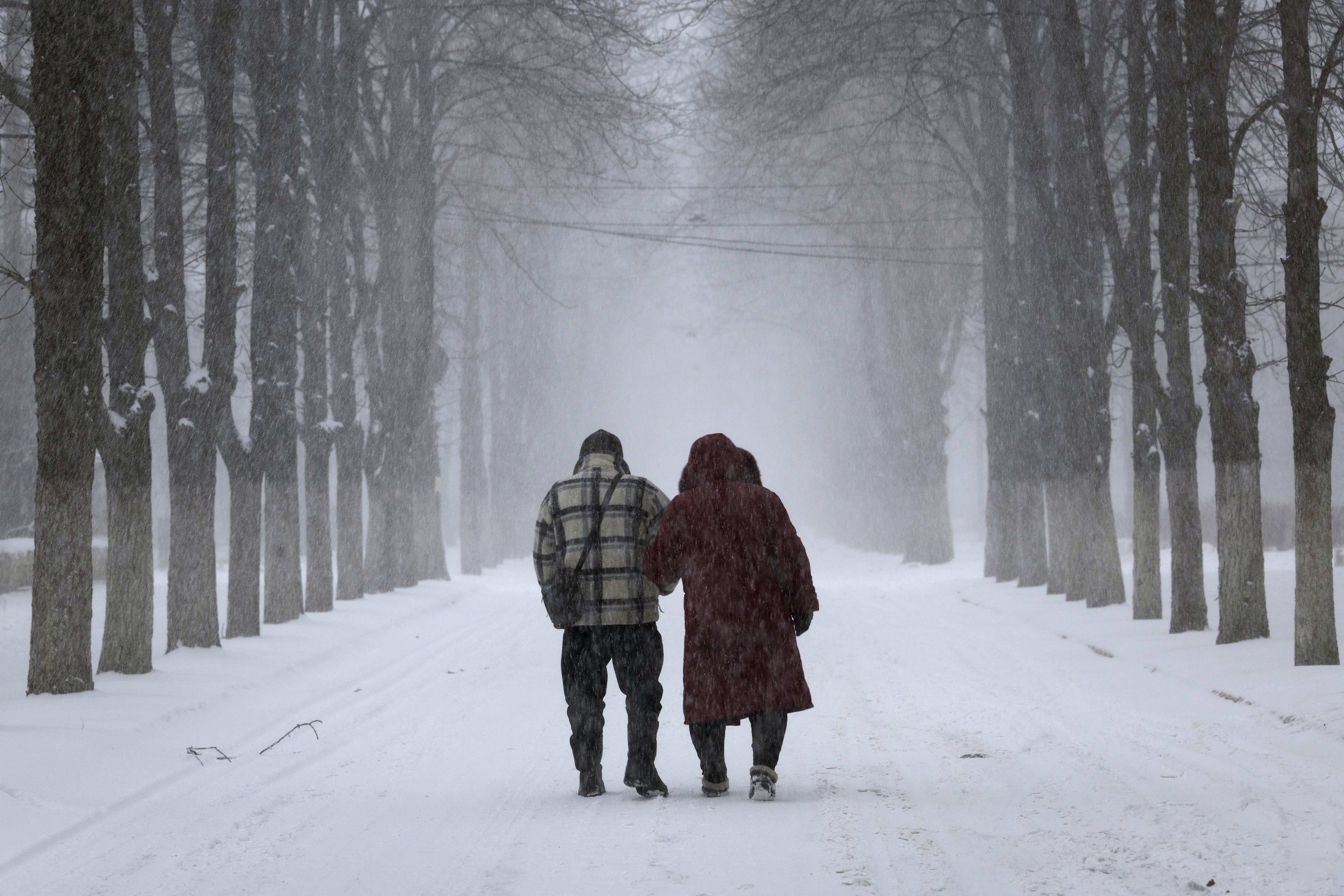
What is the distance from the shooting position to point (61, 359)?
9.76 meters

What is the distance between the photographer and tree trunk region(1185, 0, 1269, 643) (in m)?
11.8

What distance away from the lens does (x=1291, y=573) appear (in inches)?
757

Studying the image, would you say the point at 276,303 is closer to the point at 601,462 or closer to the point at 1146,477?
the point at 601,462

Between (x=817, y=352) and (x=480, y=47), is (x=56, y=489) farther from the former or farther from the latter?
(x=817, y=352)

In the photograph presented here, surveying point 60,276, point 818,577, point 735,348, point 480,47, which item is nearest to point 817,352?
point 735,348

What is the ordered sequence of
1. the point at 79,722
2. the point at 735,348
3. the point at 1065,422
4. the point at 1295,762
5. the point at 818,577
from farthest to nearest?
the point at 735,348 < the point at 818,577 < the point at 1065,422 < the point at 79,722 < the point at 1295,762

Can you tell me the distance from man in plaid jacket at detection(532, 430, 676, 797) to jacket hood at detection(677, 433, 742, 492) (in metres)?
0.25

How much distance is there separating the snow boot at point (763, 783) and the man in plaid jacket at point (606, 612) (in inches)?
20.1

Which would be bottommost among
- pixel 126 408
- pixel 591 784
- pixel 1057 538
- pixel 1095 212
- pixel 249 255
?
pixel 591 784

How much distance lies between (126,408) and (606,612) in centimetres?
648

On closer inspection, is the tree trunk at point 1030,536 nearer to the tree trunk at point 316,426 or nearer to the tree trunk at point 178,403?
the tree trunk at point 316,426

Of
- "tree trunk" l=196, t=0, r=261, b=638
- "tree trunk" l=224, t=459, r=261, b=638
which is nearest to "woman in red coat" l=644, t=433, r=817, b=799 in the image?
"tree trunk" l=196, t=0, r=261, b=638

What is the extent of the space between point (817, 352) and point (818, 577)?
25.3 metres

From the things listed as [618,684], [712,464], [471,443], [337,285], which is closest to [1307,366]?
[712,464]
